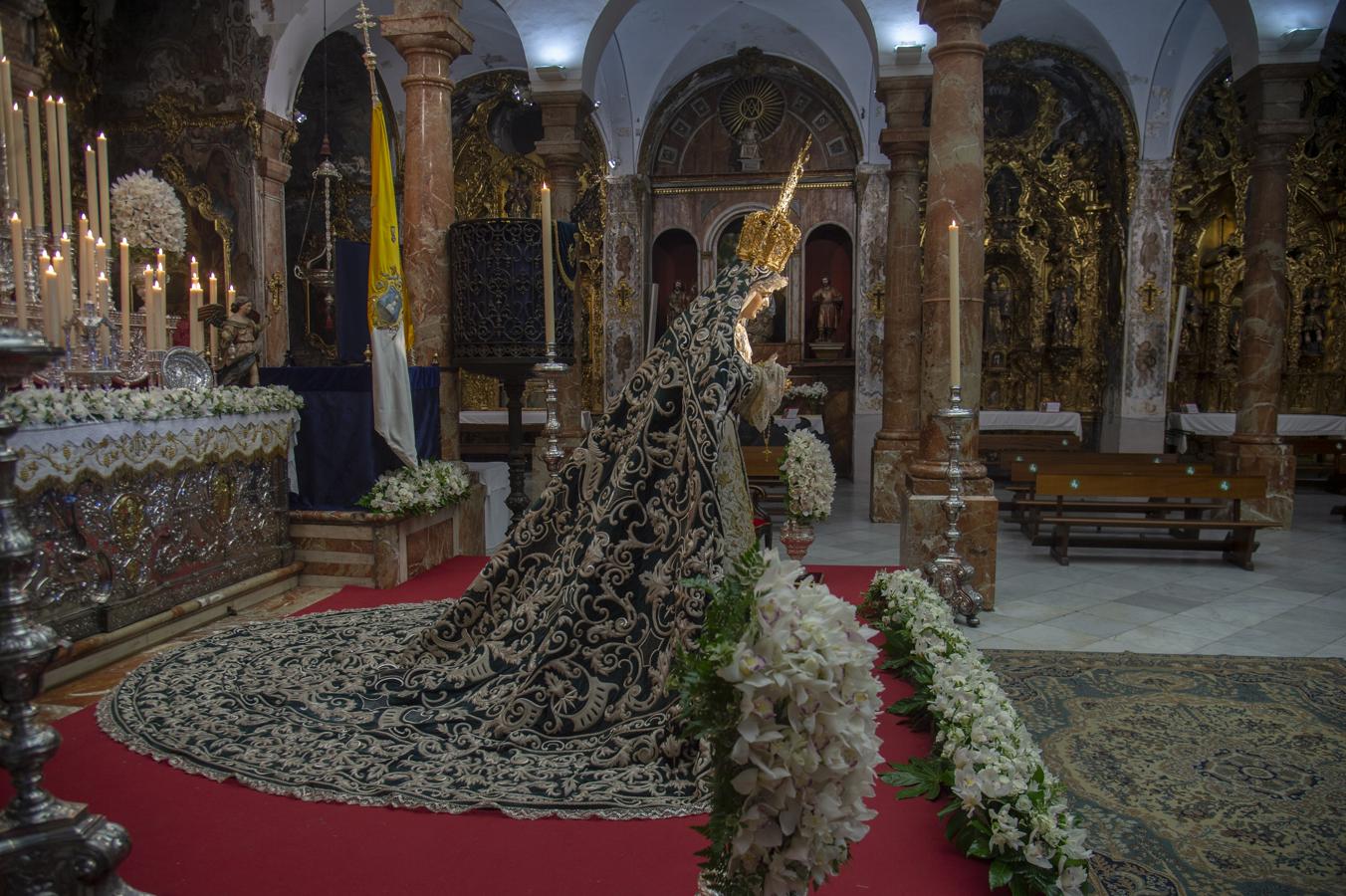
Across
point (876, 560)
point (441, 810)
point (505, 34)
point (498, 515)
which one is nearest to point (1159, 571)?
point (876, 560)

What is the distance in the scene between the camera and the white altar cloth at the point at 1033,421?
14711mm

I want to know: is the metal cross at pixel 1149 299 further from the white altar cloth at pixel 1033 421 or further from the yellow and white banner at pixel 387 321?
the yellow and white banner at pixel 387 321

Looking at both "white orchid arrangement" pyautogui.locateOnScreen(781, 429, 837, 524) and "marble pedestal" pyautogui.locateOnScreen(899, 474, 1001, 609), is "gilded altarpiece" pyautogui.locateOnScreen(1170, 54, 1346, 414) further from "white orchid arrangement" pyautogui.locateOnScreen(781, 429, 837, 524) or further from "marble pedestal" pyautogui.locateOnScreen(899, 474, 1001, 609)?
"white orchid arrangement" pyautogui.locateOnScreen(781, 429, 837, 524)

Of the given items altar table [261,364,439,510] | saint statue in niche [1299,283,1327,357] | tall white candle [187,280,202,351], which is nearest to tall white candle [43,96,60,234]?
tall white candle [187,280,202,351]

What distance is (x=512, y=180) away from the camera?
1653 cm

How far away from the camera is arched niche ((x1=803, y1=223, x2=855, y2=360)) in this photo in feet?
51.0

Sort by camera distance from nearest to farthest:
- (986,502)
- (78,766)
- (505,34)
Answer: (78,766)
(986,502)
(505,34)

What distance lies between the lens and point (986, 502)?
6.26 meters

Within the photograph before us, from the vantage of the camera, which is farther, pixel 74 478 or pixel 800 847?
pixel 74 478

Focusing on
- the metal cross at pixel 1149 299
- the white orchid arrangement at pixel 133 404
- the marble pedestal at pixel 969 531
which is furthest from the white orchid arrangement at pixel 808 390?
the white orchid arrangement at pixel 133 404

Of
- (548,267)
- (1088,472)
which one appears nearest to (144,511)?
(548,267)

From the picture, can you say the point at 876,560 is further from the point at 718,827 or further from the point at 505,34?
the point at 505,34

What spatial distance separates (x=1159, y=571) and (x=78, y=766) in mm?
7763

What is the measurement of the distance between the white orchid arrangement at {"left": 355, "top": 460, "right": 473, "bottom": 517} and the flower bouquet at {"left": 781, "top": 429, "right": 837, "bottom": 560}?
2.82 meters
